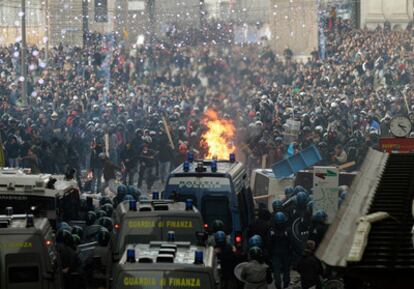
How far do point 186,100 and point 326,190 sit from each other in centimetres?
2851

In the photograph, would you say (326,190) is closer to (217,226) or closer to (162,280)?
(217,226)

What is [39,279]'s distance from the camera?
14.7 meters

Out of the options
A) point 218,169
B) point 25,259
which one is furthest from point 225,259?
point 25,259

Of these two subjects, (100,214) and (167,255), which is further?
(100,214)

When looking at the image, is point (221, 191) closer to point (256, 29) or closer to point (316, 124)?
point (316, 124)

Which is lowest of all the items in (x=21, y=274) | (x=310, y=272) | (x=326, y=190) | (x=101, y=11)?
(x=310, y=272)

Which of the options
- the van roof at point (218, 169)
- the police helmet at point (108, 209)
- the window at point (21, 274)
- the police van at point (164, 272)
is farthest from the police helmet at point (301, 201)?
the police van at point (164, 272)

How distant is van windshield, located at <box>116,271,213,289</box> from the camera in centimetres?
1309

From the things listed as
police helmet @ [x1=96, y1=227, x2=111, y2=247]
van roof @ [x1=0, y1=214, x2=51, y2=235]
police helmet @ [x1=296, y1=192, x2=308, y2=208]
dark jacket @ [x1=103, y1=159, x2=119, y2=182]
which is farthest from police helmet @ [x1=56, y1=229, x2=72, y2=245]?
dark jacket @ [x1=103, y1=159, x2=119, y2=182]

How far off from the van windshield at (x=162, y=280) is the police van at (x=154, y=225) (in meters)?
3.40

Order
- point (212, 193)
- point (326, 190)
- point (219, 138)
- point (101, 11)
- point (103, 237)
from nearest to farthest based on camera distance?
1. point (103, 237)
2. point (212, 193)
3. point (326, 190)
4. point (219, 138)
5. point (101, 11)

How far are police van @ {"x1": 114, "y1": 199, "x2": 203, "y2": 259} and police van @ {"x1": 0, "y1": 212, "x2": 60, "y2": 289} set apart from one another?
1.84 metres

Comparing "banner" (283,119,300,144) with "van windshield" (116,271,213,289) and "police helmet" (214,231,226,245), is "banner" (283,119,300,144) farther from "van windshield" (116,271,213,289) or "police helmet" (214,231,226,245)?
"van windshield" (116,271,213,289)

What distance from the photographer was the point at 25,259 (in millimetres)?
14641
